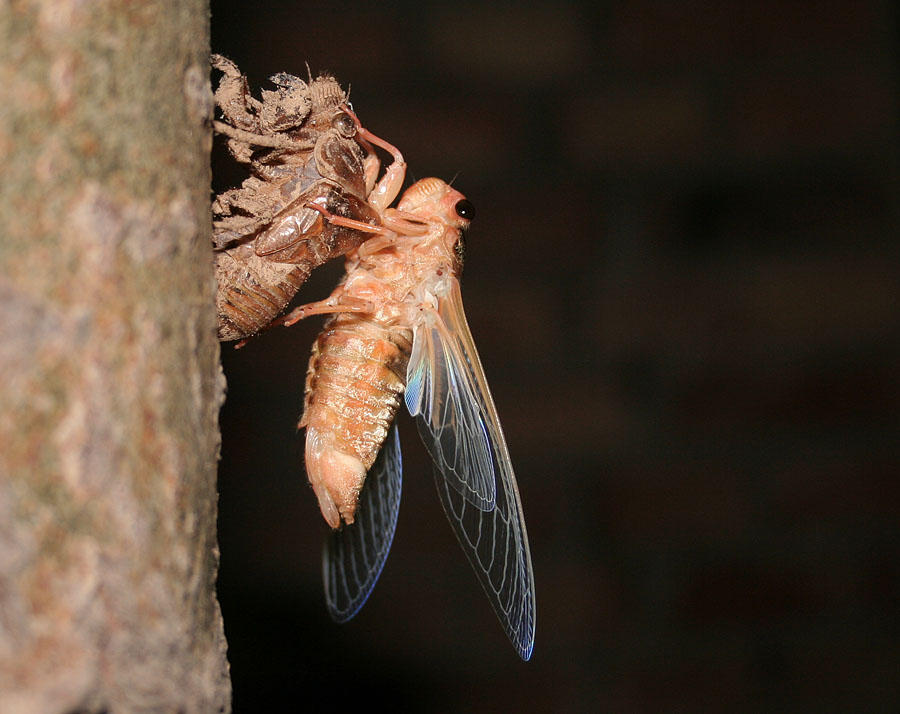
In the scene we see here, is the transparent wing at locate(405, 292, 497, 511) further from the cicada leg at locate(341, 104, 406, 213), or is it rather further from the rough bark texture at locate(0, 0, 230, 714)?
the rough bark texture at locate(0, 0, 230, 714)

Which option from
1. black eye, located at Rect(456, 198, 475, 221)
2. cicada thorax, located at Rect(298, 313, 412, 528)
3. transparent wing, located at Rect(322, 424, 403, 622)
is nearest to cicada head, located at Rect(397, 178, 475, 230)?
black eye, located at Rect(456, 198, 475, 221)

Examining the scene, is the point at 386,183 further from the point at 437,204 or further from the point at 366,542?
the point at 366,542

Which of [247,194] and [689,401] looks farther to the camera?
[689,401]

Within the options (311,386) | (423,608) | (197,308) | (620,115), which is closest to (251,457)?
(423,608)

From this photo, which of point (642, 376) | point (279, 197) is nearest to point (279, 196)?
point (279, 197)

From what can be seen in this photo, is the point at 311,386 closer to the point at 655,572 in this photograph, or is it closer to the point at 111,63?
the point at 111,63

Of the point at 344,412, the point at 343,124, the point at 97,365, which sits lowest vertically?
the point at 97,365

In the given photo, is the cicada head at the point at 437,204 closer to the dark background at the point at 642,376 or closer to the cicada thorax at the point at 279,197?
the cicada thorax at the point at 279,197
